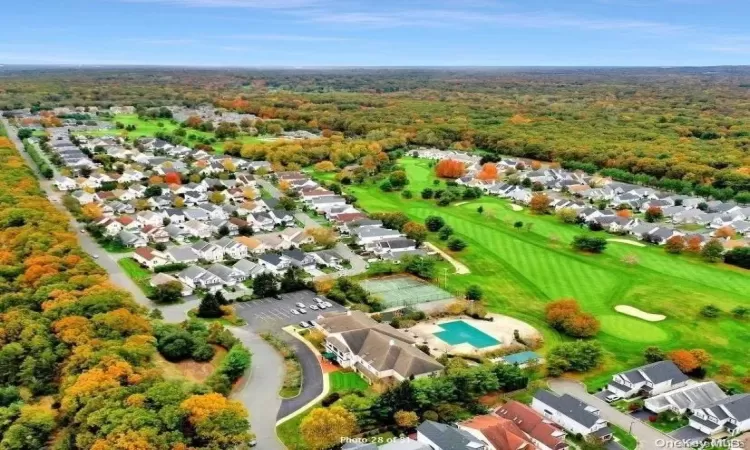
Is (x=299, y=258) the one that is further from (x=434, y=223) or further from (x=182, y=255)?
(x=434, y=223)

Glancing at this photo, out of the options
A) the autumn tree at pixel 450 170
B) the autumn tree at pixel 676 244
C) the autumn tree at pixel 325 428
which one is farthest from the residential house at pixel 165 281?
the autumn tree at pixel 450 170

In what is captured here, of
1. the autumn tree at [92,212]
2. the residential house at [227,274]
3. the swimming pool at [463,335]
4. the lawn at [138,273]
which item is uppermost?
the autumn tree at [92,212]

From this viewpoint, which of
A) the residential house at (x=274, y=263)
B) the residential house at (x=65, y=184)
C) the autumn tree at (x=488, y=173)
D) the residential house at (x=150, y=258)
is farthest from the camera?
the autumn tree at (x=488, y=173)

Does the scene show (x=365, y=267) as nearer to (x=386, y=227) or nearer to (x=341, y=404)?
(x=386, y=227)

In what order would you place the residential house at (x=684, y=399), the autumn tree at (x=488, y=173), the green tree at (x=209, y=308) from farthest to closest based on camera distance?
the autumn tree at (x=488, y=173)
the green tree at (x=209, y=308)
the residential house at (x=684, y=399)

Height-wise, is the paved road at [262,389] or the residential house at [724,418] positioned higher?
the residential house at [724,418]

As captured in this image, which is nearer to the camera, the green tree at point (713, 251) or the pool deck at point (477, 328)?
the pool deck at point (477, 328)

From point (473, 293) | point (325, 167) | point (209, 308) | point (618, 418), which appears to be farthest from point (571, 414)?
point (325, 167)

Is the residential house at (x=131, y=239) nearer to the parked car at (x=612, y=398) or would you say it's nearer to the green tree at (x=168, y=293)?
the green tree at (x=168, y=293)
